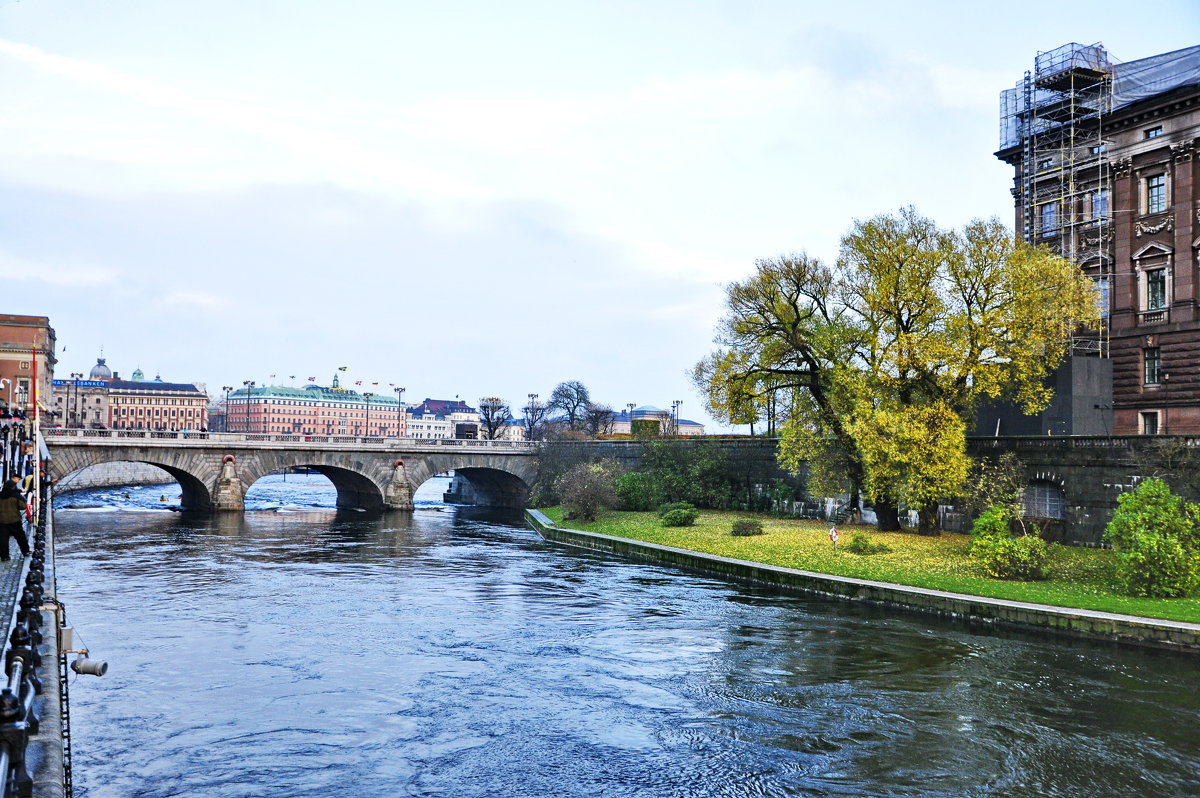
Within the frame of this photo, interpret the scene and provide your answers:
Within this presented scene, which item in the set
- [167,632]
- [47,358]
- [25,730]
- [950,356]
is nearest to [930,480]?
[950,356]

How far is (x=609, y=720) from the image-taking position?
21.0 meters

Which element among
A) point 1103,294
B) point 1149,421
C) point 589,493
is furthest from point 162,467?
point 1149,421

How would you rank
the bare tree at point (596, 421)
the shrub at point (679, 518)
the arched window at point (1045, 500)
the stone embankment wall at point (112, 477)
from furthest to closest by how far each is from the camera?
the bare tree at point (596, 421) < the stone embankment wall at point (112, 477) < the shrub at point (679, 518) < the arched window at point (1045, 500)

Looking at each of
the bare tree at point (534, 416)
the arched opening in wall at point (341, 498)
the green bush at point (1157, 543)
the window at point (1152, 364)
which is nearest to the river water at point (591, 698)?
the green bush at point (1157, 543)

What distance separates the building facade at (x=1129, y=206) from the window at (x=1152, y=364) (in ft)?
0.16

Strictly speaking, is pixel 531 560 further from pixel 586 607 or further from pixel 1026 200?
pixel 1026 200

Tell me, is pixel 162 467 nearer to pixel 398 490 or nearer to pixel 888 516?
pixel 398 490

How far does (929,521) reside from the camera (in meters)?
46.9

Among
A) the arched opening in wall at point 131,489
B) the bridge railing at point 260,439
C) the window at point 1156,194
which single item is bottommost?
the arched opening in wall at point 131,489

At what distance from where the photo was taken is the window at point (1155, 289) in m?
49.3

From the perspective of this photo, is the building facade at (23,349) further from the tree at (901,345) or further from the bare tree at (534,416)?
the tree at (901,345)

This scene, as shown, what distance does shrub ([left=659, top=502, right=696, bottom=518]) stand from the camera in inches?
2330

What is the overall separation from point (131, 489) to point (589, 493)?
79.1 m

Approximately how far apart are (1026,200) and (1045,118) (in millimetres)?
4549
